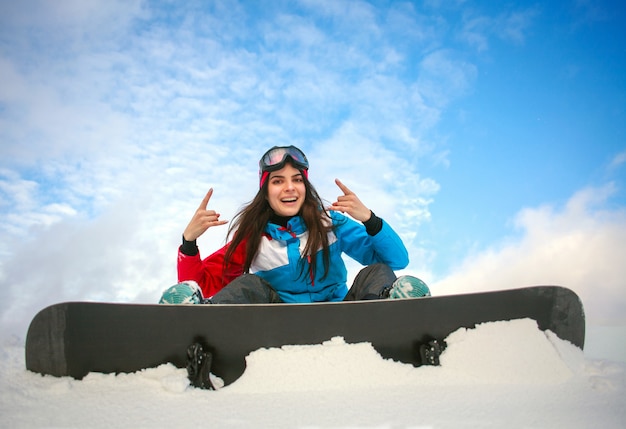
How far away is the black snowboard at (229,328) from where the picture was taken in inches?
75.0

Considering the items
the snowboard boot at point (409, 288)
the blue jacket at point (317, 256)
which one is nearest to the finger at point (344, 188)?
the blue jacket at point (317, 256)

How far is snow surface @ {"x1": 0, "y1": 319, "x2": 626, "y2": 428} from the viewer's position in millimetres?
1430

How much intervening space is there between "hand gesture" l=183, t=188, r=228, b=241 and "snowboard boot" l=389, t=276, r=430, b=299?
1.16 meters

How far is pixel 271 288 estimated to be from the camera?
2715mm

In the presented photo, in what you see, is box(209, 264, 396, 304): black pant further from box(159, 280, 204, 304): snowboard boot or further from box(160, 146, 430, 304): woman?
box(159, 280, 204, 304): snowboard boot

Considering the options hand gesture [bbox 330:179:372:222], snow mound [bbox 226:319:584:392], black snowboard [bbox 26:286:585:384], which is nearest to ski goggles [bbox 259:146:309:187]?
hand gesture [bbox 330:179:372:222]

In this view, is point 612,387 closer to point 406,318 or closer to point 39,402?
point 406,318

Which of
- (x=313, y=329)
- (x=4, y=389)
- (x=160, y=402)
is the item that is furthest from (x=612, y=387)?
(x=4, y=389)

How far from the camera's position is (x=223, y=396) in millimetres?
1694

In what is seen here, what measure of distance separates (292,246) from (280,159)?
63 centimetres

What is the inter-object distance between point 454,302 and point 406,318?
261 millimetres

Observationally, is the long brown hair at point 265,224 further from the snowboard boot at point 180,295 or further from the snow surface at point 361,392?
the snow surface at point 361,392

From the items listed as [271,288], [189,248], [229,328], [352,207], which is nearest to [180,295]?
[229,328]

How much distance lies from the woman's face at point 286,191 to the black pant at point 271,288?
546 mm
